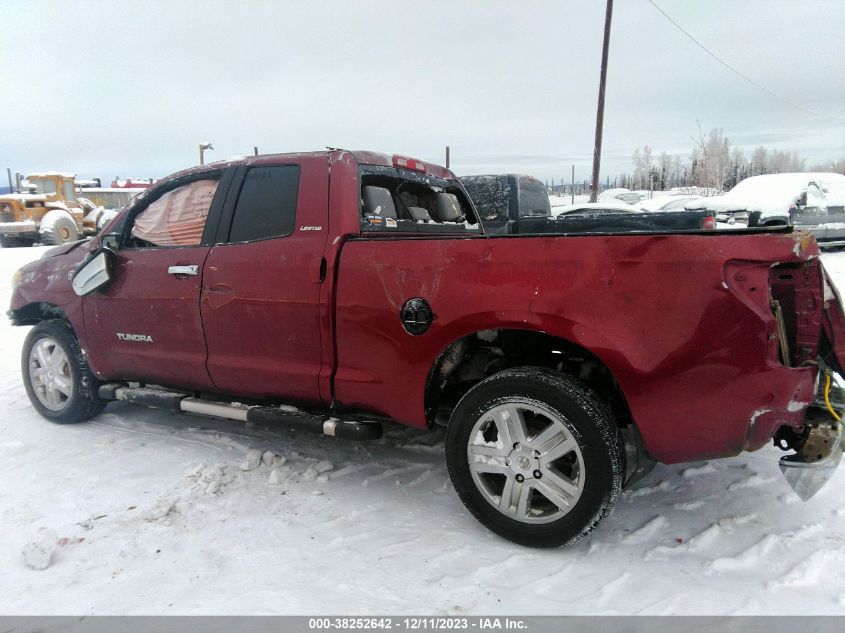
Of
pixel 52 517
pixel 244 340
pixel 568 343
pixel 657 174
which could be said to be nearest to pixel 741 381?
pixel 568 343

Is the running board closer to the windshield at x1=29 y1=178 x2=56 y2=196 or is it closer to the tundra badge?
the tundra badge

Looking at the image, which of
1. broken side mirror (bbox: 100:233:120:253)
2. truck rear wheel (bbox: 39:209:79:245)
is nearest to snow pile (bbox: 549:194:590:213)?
broken side mirror (bbox: 100:233:120:253)

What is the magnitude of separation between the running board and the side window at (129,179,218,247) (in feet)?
3.39

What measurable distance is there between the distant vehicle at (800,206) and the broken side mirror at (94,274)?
37.9 feet

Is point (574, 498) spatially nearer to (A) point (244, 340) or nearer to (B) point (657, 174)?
(A) point (244, 340)

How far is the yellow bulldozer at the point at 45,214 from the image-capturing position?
735 inches

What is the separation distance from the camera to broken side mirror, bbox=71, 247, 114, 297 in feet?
12.8

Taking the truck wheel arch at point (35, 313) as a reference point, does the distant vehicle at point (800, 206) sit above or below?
above

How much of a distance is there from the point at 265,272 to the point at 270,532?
142cm

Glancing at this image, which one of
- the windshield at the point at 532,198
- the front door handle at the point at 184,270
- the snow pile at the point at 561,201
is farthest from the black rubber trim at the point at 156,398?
the snow pile at the point at 561,201

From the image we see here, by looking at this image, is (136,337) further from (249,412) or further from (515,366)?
(515,366)

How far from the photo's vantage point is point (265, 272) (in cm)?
325

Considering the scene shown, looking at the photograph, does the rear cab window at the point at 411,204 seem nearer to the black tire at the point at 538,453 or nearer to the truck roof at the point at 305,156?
the truck roof at the point at 305,156
